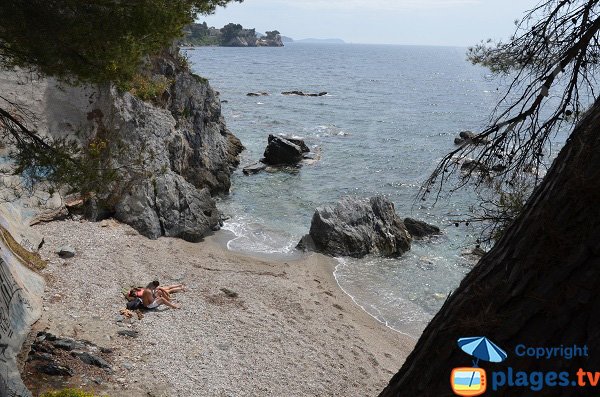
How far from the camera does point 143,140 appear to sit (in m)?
20.8

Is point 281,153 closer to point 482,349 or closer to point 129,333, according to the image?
point 129,333

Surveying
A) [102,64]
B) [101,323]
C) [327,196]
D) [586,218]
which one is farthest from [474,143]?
[327,196]

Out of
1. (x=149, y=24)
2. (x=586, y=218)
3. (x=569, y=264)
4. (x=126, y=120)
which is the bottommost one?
(x=126, y=120)

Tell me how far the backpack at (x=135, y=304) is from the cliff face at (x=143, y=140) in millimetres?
3821

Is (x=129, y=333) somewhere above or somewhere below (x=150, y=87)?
below

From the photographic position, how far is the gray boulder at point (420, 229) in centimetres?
2361

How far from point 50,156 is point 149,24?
2825 millimetres

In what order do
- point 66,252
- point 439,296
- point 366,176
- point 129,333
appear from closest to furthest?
point 129,333
point 66,252
point 439,296
point 366,176

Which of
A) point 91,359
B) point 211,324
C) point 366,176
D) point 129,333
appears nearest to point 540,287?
point 91,359

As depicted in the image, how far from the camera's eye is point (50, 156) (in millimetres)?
8305

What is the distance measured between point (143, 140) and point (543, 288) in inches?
796

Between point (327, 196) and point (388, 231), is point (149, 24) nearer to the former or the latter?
point (388, 231)

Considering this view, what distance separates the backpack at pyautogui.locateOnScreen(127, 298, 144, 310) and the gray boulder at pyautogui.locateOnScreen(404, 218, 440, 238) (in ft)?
46.9

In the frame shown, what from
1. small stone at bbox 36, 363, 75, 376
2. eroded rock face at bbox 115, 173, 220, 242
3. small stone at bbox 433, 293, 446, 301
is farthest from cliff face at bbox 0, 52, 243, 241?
small stone at bbox 433, 293, 446, 301
